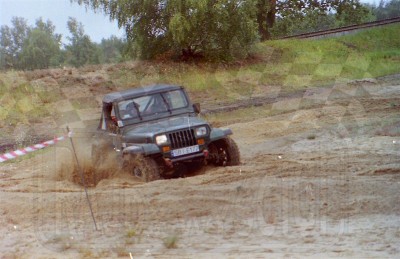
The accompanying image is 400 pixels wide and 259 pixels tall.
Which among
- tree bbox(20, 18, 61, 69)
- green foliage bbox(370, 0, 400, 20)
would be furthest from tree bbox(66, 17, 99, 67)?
green foliage bbox(370, 0, 400, 20)

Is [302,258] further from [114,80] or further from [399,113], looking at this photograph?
[114,80]

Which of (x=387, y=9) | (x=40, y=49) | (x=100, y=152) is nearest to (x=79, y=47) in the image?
(x=40, y=49)

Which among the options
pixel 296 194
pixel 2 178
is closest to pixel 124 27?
pixel 2 178

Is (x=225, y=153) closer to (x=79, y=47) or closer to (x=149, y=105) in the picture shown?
(x=149, y=105)

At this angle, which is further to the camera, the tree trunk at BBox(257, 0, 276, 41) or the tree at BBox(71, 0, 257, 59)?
the tree trunk at BBox(257, 0, 276, 41)

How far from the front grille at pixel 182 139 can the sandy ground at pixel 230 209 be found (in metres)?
0.58

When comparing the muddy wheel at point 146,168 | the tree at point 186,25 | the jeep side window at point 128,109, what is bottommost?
the muddy wheel at point 146,168

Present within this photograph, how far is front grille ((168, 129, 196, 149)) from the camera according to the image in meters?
11.3

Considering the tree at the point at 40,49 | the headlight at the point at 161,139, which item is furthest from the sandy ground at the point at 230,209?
the tree at the point at 40,49

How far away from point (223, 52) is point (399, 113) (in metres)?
16.6

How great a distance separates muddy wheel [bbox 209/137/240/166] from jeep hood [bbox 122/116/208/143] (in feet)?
1.95

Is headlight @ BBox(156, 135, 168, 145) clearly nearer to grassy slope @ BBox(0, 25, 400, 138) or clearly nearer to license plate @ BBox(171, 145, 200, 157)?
license plate @ BBox(171, 145, 200, 157)

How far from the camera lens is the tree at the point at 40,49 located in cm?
7488

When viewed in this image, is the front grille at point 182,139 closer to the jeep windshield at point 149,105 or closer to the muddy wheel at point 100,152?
the jeep windshield at point 149,105
